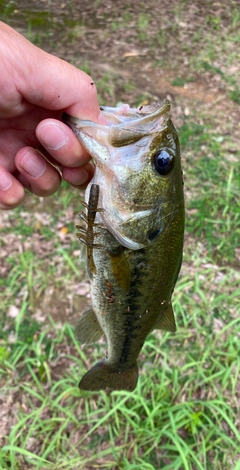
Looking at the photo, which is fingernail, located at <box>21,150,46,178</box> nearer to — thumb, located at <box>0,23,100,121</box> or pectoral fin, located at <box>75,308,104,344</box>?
thumb, located at <box>0,23,100,121</box>

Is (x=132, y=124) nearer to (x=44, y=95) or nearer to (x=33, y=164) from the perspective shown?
(x=44, y=95)

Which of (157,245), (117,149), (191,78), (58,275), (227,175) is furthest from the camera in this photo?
(191,78)

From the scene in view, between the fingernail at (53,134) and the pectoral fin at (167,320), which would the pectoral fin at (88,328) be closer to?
the pectoral fin at (167,320)

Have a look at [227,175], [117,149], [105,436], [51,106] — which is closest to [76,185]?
[51,106]

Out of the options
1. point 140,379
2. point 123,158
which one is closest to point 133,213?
point 123,158

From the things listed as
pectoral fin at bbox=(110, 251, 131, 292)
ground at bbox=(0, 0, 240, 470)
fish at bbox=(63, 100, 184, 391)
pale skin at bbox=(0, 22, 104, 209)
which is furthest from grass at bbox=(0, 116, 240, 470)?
pale skin at bbox=(0, 22, 104, 209)

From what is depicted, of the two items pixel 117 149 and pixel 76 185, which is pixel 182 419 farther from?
pixel 117 149

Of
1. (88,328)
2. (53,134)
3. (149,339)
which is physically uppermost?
(53,134)
